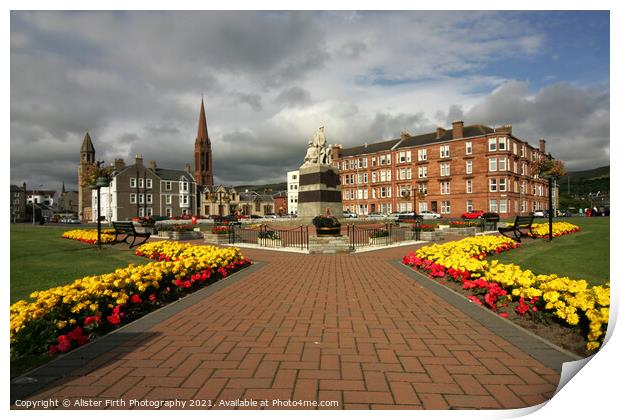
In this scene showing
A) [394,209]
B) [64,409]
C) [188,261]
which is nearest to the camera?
[64,409]

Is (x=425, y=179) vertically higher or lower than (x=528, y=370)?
higher

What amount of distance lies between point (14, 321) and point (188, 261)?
13.7ft

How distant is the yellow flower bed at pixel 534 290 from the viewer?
4499mm

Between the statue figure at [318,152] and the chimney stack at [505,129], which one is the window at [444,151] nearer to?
the chimney stack at [505,129]

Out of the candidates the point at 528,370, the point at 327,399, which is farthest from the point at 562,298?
the point at 327,399

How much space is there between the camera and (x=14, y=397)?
3.46 m

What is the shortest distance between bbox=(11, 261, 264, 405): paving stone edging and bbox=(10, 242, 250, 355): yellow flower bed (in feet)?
0.68

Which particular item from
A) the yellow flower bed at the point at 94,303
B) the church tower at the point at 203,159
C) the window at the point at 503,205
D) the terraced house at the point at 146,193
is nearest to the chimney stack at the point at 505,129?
the window at the point at 503,205

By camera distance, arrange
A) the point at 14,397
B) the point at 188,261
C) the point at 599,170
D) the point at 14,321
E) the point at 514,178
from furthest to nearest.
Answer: the point at 514,178 < the point at 188,261 < the point at 599,170 < the point at 14,321 < the point at 14,397

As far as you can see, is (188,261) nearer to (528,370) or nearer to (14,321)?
(14,321)

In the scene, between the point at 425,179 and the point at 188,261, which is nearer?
the point at 188,261

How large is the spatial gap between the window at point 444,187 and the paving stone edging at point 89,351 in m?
56.4

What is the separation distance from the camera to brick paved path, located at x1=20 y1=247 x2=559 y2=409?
3385 millimetres

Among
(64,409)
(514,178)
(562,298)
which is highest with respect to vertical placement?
(514,178)
